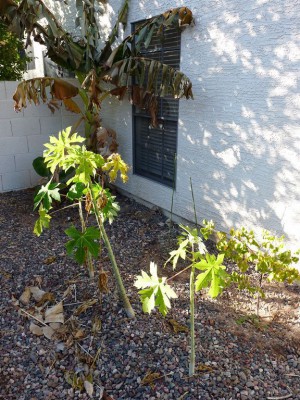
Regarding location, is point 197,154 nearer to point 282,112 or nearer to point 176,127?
point 176,127

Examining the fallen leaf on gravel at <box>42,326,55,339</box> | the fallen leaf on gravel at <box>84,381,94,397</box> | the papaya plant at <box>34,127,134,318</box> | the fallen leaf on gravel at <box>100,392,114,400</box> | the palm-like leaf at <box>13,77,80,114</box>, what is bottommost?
the fallen leaf on gravel at <box>100,392,114,400</box>

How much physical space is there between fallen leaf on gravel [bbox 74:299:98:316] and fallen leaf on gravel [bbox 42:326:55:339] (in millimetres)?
241

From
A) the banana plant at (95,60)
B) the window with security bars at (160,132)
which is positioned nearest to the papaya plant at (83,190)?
the banana plant at (95,60)

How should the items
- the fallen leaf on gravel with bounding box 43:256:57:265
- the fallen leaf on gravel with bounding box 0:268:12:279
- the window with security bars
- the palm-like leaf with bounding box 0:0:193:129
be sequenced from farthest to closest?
the window with security bars < the palm-like leaf with bounding box 0:0:193:129 < the fallen leaf on gravel with bounding box 43:256:57:265 < the fallen leaf on gravel with bounding box 0:268:12:279

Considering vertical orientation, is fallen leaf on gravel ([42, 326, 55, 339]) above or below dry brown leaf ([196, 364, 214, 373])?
below

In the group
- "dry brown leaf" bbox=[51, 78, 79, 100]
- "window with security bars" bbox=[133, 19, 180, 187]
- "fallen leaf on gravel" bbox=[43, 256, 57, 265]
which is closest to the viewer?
"fallen leaf on gravel" bbox=[43, 256, 57, 265]

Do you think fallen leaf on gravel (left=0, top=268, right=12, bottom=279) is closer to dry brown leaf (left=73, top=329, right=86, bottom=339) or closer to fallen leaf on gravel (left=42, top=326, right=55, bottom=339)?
fallen leaf on gravel (left=42, top=326, right=55, bottom=339)

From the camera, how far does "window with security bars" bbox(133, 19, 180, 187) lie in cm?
464

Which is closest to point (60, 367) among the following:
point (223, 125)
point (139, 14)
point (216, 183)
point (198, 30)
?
point (216, 183)

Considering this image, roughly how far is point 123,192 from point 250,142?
9.83 ft

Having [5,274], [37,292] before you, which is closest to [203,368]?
[37,292]

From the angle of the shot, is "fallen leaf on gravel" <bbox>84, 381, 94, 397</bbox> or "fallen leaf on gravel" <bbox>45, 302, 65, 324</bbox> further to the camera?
"fallen leaf on gravel" <bbox>45, 302, 65, 324</bbox>

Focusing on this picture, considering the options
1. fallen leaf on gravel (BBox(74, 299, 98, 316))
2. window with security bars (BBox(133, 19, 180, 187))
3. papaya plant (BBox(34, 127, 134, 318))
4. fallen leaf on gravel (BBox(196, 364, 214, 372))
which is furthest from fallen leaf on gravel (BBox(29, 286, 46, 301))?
window with security bars (BBox(133, 19, 180, 187))

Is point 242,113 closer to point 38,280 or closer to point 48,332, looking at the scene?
point 38,280
